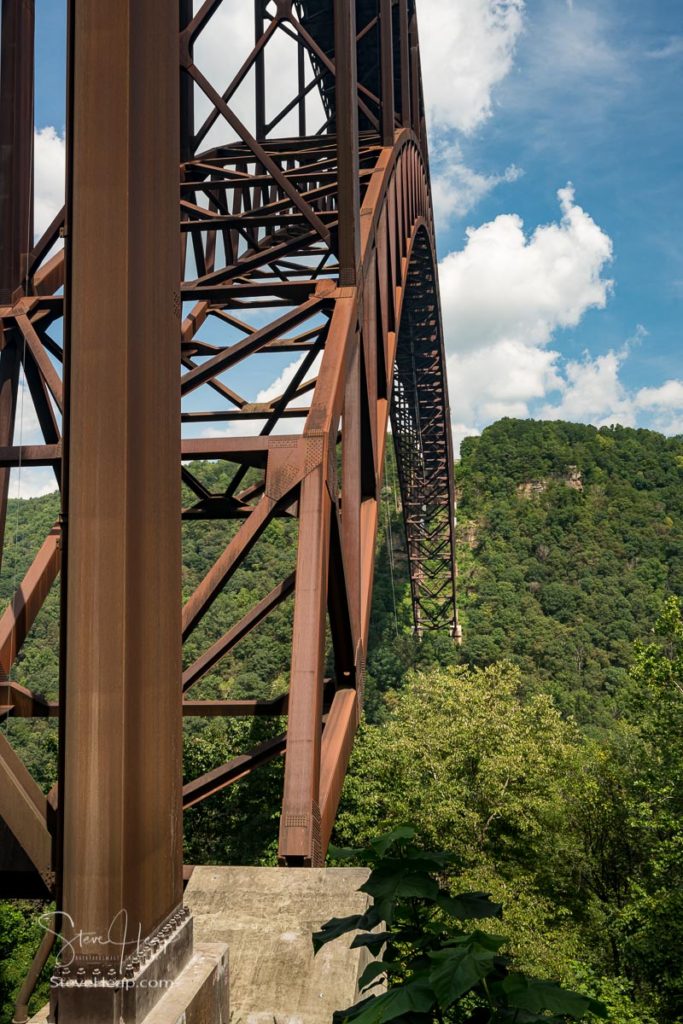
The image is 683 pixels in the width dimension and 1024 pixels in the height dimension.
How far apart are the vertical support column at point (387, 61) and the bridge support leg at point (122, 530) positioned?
1093cm

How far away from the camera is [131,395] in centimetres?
231

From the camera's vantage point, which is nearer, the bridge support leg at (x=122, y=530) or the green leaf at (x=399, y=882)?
the green leaf at (x=399, y=882)

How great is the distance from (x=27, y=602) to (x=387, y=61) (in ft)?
29.4

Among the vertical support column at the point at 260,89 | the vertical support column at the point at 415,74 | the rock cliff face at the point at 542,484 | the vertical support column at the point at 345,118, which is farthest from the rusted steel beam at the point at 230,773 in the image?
the rock cliff face at the point at 542,484

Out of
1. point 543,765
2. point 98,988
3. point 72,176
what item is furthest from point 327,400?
point 543,765

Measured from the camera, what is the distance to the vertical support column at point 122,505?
7.23ft

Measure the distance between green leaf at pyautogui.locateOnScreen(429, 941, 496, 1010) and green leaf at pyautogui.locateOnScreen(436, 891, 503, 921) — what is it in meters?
0.16

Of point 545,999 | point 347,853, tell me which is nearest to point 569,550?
point 347,853

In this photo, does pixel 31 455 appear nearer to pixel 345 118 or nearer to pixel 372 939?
pixel 345 118

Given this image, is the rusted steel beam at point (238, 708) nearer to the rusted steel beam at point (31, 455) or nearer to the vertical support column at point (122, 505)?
the rusted steel beam at point (31, 455)

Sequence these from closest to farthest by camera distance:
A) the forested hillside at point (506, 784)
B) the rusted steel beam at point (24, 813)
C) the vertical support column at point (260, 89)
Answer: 1. the rusted steel beam at point (24, 813)
2. the vertical support column at point (260, 89)
3. the forested hillside at point (506, 784)

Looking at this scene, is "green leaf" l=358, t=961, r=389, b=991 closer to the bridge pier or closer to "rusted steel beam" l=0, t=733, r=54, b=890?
the bridge pier

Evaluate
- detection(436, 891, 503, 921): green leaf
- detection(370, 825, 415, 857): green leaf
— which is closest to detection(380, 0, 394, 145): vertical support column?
detection(370, 825, 415, 857): green leaf

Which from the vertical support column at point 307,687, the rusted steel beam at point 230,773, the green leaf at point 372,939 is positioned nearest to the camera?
the green leaf at point 372,939
